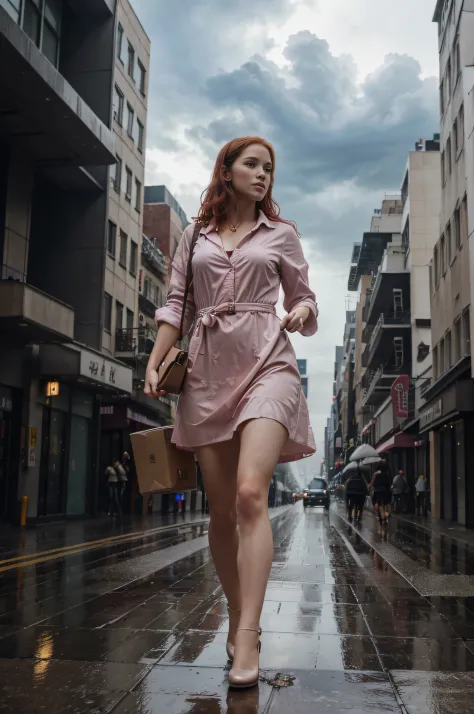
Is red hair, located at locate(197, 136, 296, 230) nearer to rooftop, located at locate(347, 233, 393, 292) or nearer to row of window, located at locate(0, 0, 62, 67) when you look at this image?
row of window, located at locate(0, 0, 62, 67)

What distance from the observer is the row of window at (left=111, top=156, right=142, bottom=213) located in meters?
31.0

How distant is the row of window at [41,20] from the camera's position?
20891 mm

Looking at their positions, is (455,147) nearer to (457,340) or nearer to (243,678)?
(457,340)

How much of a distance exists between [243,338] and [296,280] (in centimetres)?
46

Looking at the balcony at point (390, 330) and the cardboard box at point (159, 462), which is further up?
the balcony at point (390, 330)

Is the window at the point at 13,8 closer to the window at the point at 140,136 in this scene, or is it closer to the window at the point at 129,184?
the window at the point at 129,184

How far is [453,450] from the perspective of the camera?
28.4 meters

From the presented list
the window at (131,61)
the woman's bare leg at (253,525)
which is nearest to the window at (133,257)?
the window at (131,61)

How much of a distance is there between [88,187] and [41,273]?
3230 mm

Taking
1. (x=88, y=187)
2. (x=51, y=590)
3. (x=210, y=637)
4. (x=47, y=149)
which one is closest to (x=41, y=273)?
(x=88, y=187)

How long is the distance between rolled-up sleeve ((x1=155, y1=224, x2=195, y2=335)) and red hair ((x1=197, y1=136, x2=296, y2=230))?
13 cm

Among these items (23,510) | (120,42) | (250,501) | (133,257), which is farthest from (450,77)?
(250,501)

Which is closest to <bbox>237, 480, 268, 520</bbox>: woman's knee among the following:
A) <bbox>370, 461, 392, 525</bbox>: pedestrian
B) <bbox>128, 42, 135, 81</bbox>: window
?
<bbox>370, 461, 392, 525</bbox>: pedestrian

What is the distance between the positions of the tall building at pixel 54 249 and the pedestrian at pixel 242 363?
13746mm
